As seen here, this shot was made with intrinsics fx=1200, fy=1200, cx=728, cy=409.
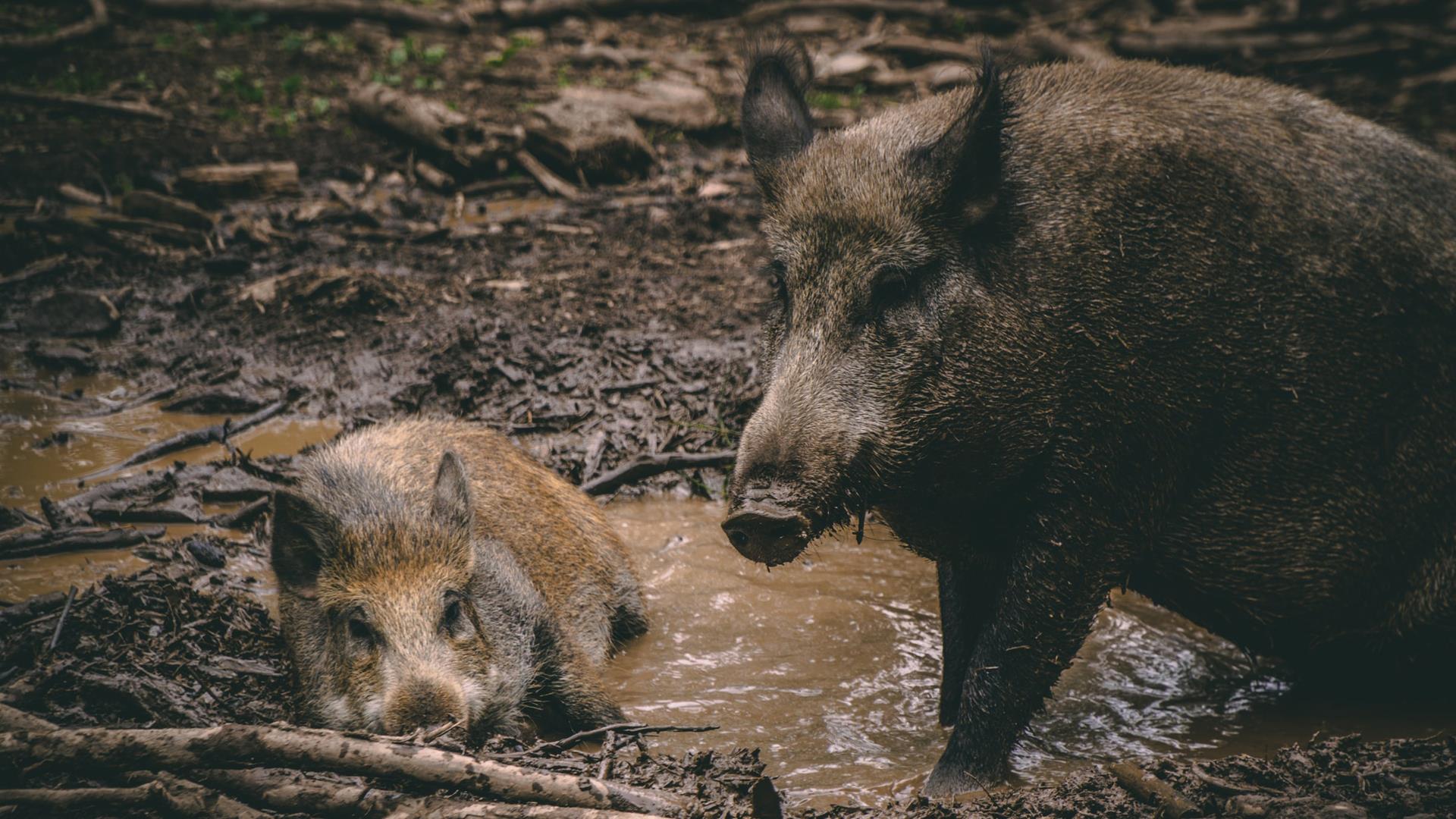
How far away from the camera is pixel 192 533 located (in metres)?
5.84

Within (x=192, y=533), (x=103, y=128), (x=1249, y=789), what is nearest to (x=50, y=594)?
(x=192, y=533)

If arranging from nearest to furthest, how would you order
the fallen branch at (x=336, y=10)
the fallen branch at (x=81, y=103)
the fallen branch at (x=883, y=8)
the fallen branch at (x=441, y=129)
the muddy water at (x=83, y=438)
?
the muddy water at (x=83, y=438) < the fallen branch at (x=441, y=129) < the fallen branch at (x=81, y=103) < the fallen branch at (x=336, y=10) < the fallen branch at (x=883, y=8)

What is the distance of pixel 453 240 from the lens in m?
9.91

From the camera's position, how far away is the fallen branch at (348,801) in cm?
330

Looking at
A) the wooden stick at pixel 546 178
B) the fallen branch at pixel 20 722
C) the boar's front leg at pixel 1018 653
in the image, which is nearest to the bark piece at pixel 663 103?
the wooden stick at pixel 546 178

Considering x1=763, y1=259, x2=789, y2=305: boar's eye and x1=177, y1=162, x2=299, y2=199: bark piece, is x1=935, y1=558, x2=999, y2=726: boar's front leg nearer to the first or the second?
x1=763, y1=259, x2=789, y2=305: boar's eye

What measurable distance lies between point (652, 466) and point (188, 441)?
2584mm

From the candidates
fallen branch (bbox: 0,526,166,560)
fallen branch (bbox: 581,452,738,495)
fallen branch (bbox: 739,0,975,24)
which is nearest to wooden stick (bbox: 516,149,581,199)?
fallen branch (bbox: 581,452,738,495)

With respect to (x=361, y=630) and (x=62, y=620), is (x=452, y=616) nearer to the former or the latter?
(x=361, y=630)

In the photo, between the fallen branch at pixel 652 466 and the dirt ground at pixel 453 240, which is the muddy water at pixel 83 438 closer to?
the dirt ground at pixel 453 240

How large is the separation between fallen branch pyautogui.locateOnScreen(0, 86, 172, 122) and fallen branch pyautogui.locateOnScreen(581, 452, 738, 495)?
25.7ft

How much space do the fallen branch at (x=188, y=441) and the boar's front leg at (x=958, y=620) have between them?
13.8ft

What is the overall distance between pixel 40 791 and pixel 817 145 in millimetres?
3173

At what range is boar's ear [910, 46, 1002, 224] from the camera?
394cm
